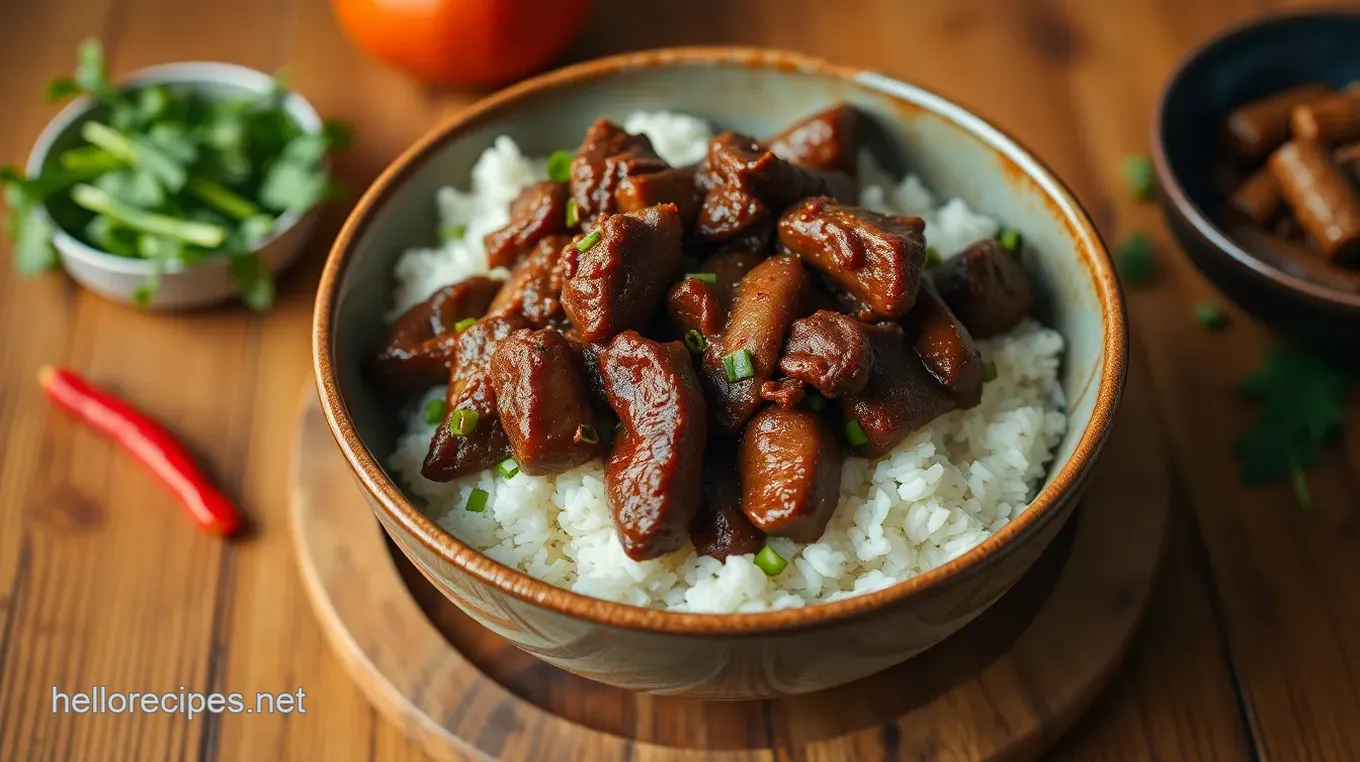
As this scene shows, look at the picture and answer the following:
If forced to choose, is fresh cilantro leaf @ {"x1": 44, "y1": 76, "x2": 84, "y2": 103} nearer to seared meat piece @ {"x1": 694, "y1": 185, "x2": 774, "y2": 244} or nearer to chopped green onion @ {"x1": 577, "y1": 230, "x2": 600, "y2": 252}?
chopped green onion @ {"x1": 577, "y1": 230, "x2": 600, "y2": 252}

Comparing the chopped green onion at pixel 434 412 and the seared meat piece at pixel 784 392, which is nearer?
the seared meat piece at pixel 784 392

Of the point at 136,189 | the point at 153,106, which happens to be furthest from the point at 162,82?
the point at 136,189

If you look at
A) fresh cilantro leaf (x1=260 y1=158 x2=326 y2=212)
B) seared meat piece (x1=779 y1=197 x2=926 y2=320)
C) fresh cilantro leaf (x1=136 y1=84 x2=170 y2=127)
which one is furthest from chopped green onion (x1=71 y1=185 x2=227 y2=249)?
A: seared meat piece (x1=779 y1=197 x2=926 y2=320)

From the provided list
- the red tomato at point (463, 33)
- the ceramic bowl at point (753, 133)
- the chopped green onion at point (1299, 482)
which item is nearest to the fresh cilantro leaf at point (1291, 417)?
the chopped green onion at point (1299, 482)

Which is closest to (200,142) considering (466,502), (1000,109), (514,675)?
(466,502)

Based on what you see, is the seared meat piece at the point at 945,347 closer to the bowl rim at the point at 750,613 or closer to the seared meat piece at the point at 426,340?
the bowl rim at the point at 750,613

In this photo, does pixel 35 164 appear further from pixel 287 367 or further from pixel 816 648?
pixel 816 648
